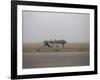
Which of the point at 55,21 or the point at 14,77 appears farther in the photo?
the point at 55,21

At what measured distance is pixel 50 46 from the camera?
1521 mm

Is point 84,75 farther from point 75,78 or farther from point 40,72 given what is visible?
point 40,72

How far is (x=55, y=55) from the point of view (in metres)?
1.53

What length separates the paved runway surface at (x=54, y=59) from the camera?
1.47 m

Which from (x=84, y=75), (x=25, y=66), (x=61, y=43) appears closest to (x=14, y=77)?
(x=25, y=66)

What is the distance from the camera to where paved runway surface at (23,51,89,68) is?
1.47 meters

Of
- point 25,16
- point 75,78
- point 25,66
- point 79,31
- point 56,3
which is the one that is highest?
point 56,3

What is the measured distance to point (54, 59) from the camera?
4.99 ft

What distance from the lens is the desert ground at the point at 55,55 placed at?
147 cm

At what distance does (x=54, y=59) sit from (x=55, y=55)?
0.11 feet

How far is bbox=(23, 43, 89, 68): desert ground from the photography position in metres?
1.47

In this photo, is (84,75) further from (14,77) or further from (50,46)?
(14,77)

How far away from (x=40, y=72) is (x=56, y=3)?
1.89 feet

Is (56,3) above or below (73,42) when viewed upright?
above
